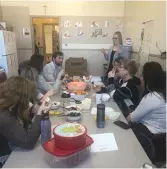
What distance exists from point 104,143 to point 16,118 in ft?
1.78

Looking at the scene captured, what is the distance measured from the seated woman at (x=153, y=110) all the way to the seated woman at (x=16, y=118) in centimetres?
76

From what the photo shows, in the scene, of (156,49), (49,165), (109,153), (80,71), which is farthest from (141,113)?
(80,71)

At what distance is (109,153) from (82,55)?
3877 mm

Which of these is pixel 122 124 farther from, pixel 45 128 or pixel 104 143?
pixel 45 128

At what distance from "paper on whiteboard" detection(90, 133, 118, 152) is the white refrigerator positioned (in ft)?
9.44

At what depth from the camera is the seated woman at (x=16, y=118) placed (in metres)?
1.01

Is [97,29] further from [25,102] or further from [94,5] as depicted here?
[25,102]

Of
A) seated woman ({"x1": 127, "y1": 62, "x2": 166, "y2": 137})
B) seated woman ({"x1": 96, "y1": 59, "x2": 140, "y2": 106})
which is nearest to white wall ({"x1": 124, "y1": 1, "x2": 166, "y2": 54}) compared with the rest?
seated woman ({"x1": 96, "y1": 59, "x2": 140, "y2": 106})

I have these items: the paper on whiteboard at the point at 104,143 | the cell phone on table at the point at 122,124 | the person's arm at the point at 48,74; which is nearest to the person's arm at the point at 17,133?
the paper on whiteboard at the point at 104,143

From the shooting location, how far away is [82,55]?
4.74m

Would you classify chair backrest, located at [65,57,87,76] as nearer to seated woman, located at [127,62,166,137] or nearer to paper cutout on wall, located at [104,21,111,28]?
paper cutout on wall, located at [104,21,111,28]

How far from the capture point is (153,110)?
4.66ft

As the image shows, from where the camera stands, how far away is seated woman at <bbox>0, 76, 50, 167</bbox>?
1.01m

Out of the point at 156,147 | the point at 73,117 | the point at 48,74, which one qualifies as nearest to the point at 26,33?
the point at 48,74
